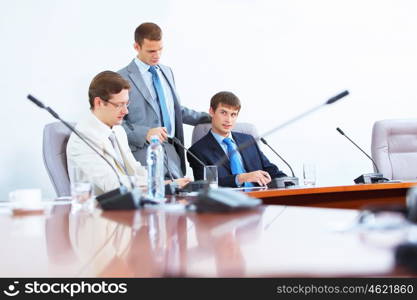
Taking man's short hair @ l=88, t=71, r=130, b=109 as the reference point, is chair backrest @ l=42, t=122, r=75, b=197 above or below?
below

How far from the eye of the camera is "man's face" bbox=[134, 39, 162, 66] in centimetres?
322

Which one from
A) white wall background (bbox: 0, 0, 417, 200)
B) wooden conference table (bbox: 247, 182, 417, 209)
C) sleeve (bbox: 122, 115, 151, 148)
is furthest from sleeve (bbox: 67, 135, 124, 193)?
white wall background (bbox: 0, 0, 417, 200)

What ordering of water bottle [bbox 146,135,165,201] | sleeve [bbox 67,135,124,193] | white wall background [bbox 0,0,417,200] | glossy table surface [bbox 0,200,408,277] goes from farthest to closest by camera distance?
white wall background [bbox 0,0,417,200] → sleeve [bbox 67,135,124,193] → water bottle [bbox 146,135,165,201] → glossy table surface [bbox 0,200,408,277]

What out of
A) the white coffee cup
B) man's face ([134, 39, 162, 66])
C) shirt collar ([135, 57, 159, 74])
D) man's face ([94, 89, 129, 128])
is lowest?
the white coffee cup

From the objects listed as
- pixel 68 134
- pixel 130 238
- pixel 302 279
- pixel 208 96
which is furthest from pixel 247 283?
pixel 208 96

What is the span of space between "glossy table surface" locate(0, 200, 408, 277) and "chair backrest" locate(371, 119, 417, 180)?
2.86 metres

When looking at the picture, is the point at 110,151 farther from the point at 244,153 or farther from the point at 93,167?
the point at 244,153

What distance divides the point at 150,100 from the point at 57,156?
0.80 m

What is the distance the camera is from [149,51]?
10.6ft

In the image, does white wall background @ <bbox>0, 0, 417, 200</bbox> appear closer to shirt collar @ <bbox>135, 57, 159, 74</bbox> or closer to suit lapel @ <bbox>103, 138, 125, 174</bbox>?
shirt collar @ <bbox>135, 57, 159, 74</bbox>

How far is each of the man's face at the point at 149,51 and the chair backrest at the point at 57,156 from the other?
79 cm

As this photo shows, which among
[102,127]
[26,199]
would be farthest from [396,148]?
[26,199]

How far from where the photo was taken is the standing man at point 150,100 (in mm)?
3168

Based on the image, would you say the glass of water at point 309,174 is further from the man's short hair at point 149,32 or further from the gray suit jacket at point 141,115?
the man's short hair at point 149,32
